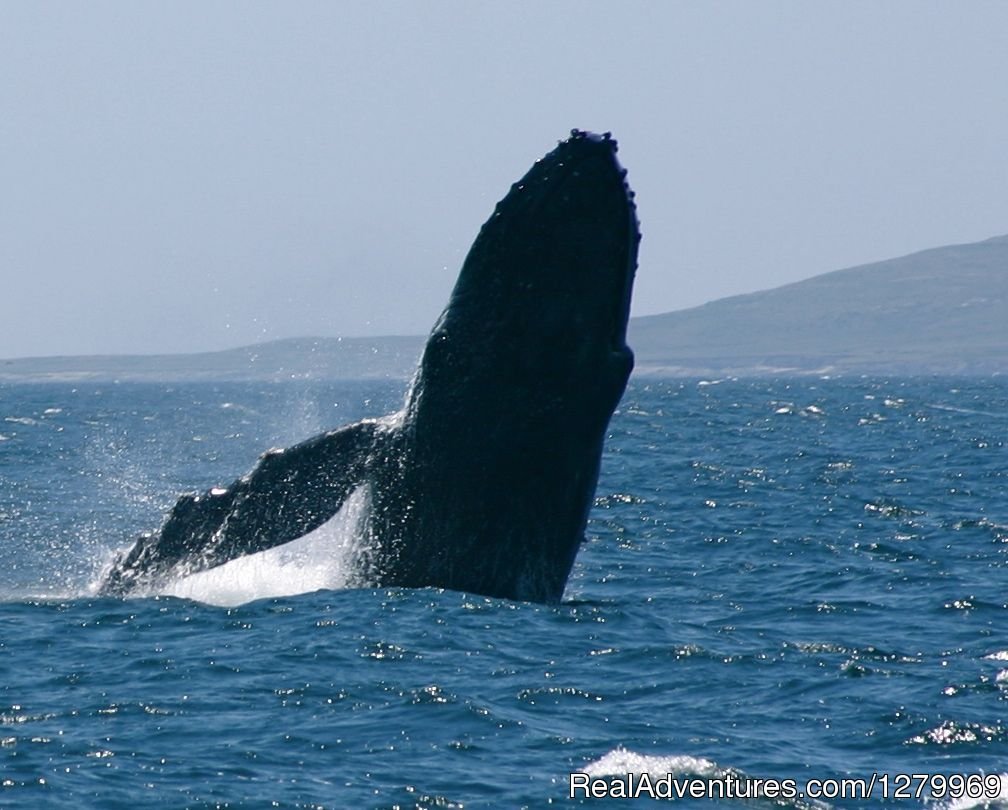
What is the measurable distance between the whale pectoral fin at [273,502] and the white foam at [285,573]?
1.05 m

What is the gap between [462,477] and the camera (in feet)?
43.9

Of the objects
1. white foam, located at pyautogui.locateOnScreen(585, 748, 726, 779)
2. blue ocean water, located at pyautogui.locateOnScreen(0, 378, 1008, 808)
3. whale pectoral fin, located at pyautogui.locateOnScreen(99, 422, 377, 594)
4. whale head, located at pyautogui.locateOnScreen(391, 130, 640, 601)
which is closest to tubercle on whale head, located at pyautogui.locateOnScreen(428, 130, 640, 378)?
whale head, located at pyautogui.locateOnScreen(391, 130, 640, 601)

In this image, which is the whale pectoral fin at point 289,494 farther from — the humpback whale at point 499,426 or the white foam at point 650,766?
the white foam at point 650,766

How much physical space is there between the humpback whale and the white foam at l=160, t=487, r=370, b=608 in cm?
106

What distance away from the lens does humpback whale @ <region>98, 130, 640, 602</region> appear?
41.8 feet

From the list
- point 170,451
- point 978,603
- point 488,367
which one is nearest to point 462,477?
point 488,367

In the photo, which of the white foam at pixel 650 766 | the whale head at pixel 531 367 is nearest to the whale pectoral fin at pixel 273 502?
the whale head at pixel 531 367

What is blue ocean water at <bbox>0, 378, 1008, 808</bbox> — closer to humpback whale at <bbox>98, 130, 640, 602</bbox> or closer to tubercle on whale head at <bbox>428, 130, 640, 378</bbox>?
humpback whale at <bbox>98, 130, 640, 602</bbox>

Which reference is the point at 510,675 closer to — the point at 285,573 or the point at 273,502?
the point at 273,502

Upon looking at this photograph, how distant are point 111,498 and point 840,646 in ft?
55.7

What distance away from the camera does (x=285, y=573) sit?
17094mm

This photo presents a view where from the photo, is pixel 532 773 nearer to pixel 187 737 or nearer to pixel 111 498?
pixel 187 737

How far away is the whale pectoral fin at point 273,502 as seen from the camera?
13.2 metres

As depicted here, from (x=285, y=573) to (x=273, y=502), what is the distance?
156 inches
